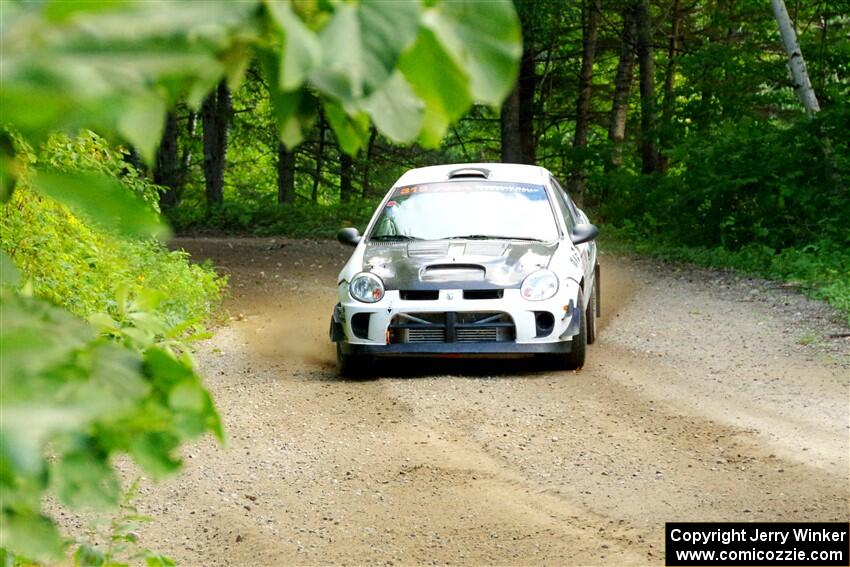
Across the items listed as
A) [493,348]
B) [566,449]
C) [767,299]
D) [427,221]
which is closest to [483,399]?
[493,348]

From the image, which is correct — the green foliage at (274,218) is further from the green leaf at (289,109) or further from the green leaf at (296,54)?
the green leaf at (296,54)

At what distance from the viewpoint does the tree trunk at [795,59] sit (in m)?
17.6

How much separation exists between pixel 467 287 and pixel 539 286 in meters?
0.63

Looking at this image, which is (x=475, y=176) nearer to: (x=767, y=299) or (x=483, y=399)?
(x=483, y=399)

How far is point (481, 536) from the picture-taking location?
552 cm

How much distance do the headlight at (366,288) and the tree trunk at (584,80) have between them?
15.9 meters

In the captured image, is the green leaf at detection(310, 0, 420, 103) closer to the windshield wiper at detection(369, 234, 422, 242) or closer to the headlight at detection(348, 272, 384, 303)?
the headlight at detection(348, 272, 384, 303)

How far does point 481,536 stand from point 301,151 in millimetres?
28254

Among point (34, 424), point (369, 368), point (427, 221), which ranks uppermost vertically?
point (34, 424)

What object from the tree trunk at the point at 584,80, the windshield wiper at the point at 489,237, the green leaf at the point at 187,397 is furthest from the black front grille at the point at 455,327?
the tree trunk at the point at 584,80

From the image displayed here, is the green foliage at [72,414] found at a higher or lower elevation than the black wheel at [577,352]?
higher

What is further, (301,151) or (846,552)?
(301,151)

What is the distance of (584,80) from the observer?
95.6ft

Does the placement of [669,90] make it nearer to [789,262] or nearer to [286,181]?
[789,262]
